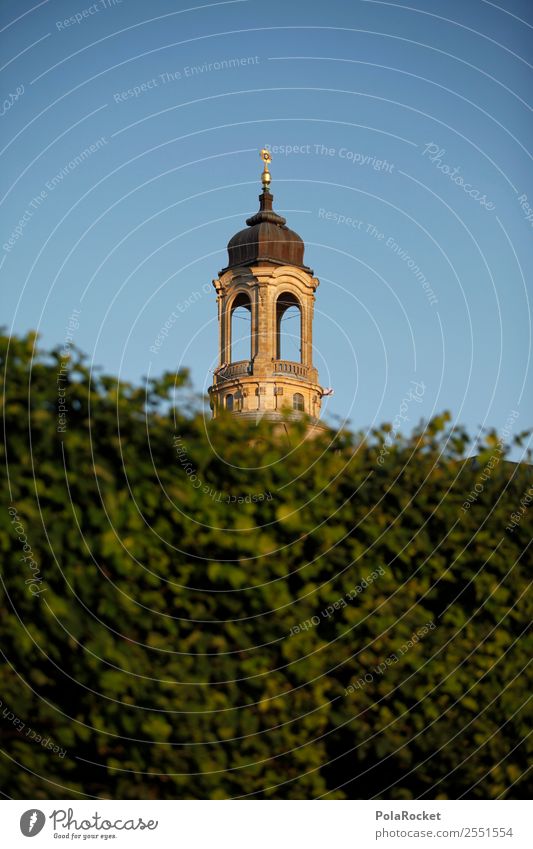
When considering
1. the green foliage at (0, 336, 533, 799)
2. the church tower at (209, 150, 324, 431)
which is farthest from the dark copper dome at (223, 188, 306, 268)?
the green foliage at (0, 336, 533, 799)

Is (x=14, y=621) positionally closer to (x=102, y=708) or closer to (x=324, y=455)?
(x=102, y=708)

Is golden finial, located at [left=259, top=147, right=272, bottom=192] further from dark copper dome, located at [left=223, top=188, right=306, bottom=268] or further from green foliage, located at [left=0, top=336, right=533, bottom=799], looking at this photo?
green foliage, located at [left=0, top=336, right=533, bottom=799]

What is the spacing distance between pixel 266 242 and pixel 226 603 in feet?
152

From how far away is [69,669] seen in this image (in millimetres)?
7121

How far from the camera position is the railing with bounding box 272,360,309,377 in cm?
5141

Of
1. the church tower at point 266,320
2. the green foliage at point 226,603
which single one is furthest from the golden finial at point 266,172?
the green foliage at point 226,603
